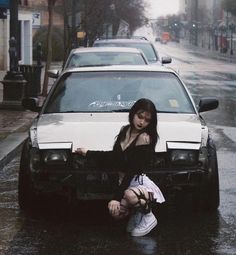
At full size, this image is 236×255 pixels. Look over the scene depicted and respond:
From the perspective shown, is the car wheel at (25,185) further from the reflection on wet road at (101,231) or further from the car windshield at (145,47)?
the car windshield at (145,47)

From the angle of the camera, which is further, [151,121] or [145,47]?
[145,47]

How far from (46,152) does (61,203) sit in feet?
3.39

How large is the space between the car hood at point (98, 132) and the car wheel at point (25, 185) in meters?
0.26

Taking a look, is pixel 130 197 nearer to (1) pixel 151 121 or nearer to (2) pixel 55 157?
(1) pixel 151 121

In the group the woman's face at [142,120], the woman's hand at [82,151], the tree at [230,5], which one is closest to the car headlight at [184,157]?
the woman's face at [142,120]

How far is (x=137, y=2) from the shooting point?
7456 cm

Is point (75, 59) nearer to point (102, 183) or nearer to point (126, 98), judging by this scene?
point (126, 98)

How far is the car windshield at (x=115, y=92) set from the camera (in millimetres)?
7465

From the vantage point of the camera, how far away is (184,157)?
621 cm

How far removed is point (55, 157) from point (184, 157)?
46.3 inches

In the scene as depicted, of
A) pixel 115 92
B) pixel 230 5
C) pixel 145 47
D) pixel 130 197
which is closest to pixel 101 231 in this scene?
pixel 130 197

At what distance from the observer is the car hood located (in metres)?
6.23

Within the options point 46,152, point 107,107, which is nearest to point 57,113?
point 107,107

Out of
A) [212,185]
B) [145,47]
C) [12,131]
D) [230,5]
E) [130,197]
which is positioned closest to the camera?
[130,197]
